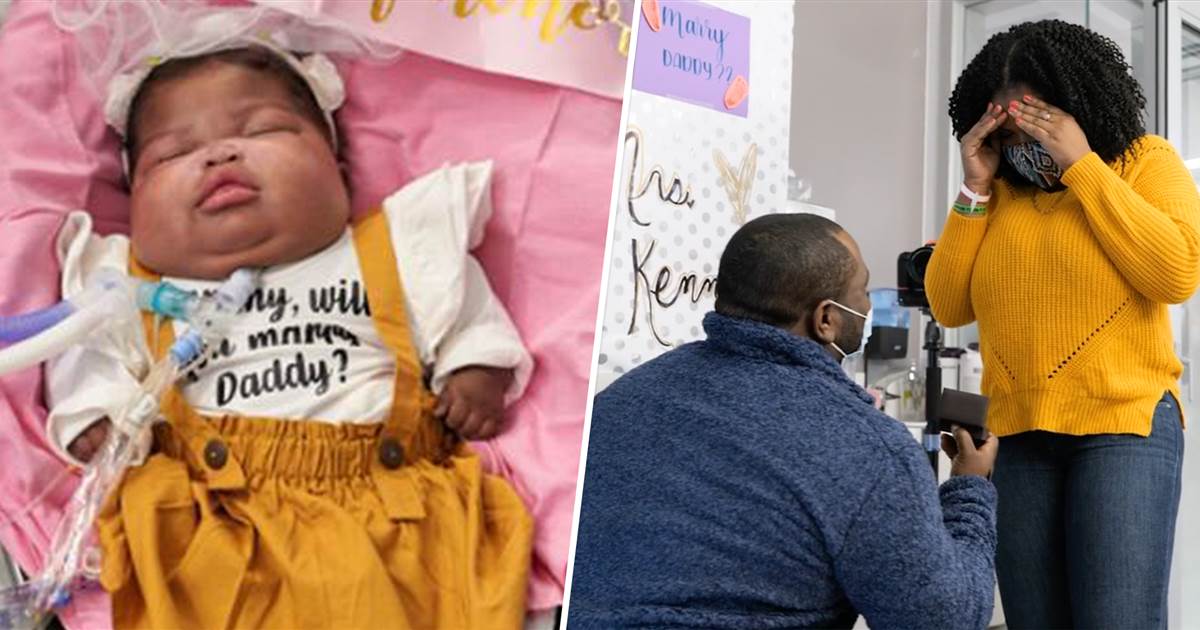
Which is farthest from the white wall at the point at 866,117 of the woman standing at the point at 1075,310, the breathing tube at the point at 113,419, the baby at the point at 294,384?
the breathing tube at the point at 113,419

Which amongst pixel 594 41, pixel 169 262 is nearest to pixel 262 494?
pixel 169 262

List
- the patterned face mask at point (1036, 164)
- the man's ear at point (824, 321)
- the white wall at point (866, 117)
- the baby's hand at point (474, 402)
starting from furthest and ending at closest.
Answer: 1. the white wall at point (866, 117)
2. the patterned face mask at point (1036, 164)
3. the man's ear at point (824, 321)
4. the baby's hand at point (474, 402)

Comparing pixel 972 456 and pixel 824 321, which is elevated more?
pixel 824 321

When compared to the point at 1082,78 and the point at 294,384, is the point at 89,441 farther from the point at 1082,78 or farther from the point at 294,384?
the point at 1082,78

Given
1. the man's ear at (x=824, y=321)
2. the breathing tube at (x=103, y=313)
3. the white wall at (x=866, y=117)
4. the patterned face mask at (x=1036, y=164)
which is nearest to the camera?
the breathing tube at (x=103, y=313)

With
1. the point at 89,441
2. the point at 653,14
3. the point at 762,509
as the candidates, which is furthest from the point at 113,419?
the point at 653,14

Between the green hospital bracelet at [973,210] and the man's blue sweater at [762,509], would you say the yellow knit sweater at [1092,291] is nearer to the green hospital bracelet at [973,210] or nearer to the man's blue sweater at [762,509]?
the green hospital bracelet at [973,210]

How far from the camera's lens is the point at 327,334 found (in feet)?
1.59

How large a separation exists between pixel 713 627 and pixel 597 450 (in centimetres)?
17

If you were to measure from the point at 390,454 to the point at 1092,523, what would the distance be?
0.77 metres

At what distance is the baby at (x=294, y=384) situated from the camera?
0.43 meters

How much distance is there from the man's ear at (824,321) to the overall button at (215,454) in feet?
1.73

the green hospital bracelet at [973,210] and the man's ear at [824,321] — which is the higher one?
the green hospital bracelet at [973,210]

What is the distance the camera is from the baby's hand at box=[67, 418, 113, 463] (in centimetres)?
114
